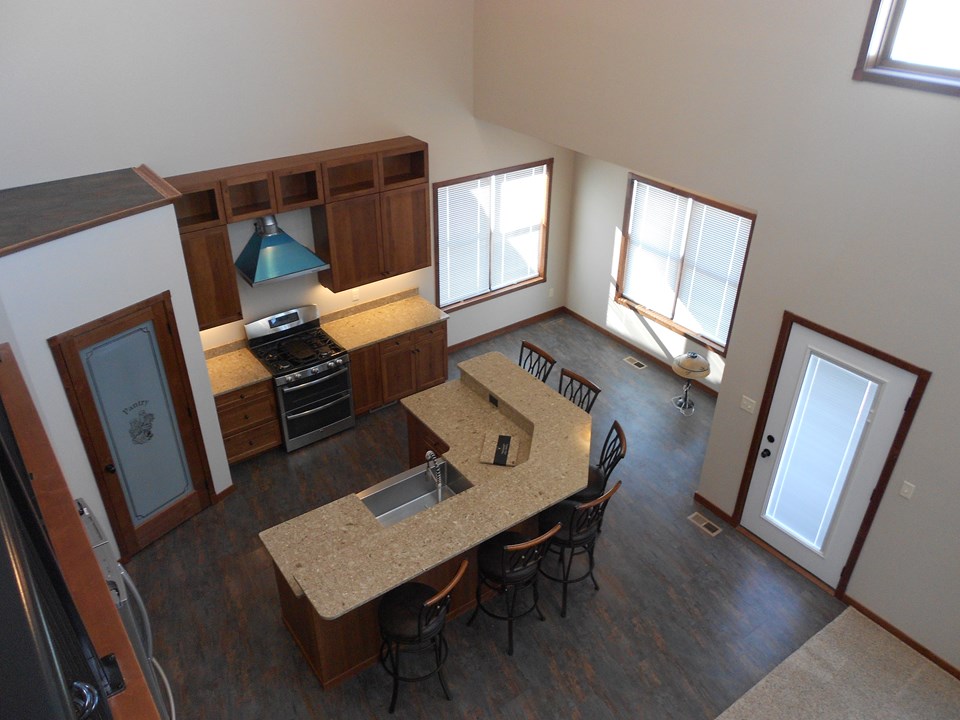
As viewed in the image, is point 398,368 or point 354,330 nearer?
point 354,330

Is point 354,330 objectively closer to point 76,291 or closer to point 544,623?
point 76,291

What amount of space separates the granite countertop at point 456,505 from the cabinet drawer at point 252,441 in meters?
1.78

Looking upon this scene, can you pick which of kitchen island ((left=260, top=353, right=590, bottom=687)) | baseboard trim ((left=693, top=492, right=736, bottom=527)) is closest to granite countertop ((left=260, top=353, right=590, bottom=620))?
kitchen island ((left=260, top=353, right=590, bottom=687))

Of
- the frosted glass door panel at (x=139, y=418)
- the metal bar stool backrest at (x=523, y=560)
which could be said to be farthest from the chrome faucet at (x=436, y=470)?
the frosted glass door panel at (x=139, y=418)

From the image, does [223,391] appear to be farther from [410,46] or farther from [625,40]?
[625,40]

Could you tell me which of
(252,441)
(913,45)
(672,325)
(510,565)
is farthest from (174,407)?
(913,45)

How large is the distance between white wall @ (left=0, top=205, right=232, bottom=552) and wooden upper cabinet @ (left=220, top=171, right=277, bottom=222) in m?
0.92

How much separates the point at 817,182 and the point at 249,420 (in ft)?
17.8

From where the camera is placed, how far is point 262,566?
6.15 metres

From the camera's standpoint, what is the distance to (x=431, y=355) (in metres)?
8.27

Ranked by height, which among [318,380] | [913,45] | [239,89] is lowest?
[318,380]

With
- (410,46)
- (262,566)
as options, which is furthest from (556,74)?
(262,566)

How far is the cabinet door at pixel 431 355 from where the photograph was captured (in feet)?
26.6

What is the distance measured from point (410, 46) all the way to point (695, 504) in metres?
5.44
